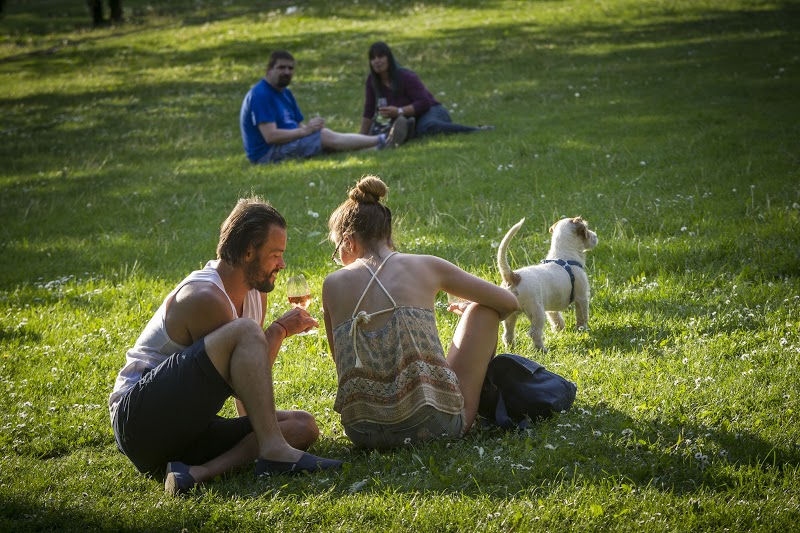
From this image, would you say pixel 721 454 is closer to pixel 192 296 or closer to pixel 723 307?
pixel 723 307

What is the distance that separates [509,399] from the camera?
4.94 m

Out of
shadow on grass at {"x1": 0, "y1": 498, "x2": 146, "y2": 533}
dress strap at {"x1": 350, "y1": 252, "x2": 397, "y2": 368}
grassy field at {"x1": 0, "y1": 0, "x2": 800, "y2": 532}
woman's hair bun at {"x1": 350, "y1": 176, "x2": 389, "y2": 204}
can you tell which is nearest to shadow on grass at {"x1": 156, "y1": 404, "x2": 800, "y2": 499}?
grassy field at {"x1": 0, "y1": 0, "x2": 800, "y2": 532}

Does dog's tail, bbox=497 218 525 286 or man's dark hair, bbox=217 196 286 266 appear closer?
man's dark hair, bbox=217 196 286 266

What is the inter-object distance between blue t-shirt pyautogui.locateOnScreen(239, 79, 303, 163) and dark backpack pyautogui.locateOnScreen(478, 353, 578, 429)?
349 inches

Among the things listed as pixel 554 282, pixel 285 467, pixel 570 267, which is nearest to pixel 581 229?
pixel 570 267

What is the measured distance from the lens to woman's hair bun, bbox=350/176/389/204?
455cm

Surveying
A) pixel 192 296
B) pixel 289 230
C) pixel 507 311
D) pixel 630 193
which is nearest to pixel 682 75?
pixel 630 193

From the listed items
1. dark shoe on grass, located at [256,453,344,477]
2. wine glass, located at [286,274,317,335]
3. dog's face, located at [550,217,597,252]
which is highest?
wine glass, located at [286,274,317,335]

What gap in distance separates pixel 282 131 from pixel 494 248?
602 cm

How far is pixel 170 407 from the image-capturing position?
4367 mm

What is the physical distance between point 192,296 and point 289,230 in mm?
5314

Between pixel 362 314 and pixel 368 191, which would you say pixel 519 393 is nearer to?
pixel 362 314

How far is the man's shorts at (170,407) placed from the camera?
433 centimetres

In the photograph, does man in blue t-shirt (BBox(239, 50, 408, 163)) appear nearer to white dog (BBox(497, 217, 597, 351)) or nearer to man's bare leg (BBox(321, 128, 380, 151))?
man's bare leg (BBox(321, 128, 380, 151))
